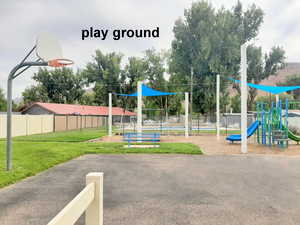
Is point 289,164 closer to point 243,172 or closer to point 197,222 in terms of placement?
point 243,172

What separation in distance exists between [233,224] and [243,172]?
314cm

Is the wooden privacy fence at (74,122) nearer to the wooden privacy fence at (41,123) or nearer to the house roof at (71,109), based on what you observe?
the wooden privacy fence at (41,123)

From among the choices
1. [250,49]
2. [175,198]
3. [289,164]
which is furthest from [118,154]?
[250,49]

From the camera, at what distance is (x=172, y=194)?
160 inches

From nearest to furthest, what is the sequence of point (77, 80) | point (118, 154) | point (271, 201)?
point (271, 201)
point (118, 154)
point (77, 80)

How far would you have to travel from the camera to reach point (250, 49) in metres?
31.3

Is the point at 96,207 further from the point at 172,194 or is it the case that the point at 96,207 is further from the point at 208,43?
the point at 208,43

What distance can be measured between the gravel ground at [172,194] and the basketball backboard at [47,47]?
299 centimetres

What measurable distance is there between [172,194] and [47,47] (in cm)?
493

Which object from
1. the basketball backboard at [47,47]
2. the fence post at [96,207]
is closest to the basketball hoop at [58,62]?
the basketball backboard at [47,47]

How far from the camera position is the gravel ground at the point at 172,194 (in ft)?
10.2

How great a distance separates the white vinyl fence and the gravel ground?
11687 millimetres

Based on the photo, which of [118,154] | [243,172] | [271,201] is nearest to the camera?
[271,201]

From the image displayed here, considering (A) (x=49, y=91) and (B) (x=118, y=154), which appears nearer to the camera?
(B) (x=118, y=154)
